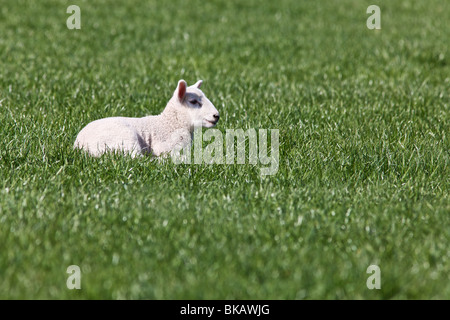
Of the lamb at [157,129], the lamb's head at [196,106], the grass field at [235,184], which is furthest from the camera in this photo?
the lamb's head at [196,106]

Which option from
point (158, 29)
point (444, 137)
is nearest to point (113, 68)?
point (158, 29)

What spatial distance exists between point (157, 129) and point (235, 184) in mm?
1069

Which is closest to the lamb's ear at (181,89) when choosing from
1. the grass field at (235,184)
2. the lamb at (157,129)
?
the lamb at (157,129)

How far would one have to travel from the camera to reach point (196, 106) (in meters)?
5.86

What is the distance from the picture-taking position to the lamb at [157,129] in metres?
5.61

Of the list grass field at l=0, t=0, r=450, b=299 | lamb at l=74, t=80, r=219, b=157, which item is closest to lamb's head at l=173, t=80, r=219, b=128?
lamb at l=74, t=80, r=219, b=157

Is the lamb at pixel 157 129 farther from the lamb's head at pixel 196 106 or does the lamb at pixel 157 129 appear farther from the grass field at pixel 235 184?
the grass field at pixel 235 184

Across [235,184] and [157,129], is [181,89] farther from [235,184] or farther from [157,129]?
[235,184]

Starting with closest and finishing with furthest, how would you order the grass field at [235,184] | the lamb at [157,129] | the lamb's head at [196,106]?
the grass field at [235,184] < the lamb at [157,129] < the lamb's head at [196,106]

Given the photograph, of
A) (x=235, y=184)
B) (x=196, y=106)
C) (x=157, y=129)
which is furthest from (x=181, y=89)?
(x=235, y=184)

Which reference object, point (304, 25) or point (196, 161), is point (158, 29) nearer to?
point (304, 25)

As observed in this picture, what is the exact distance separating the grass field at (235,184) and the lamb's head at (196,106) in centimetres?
50

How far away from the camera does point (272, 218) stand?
4617 millimetres
